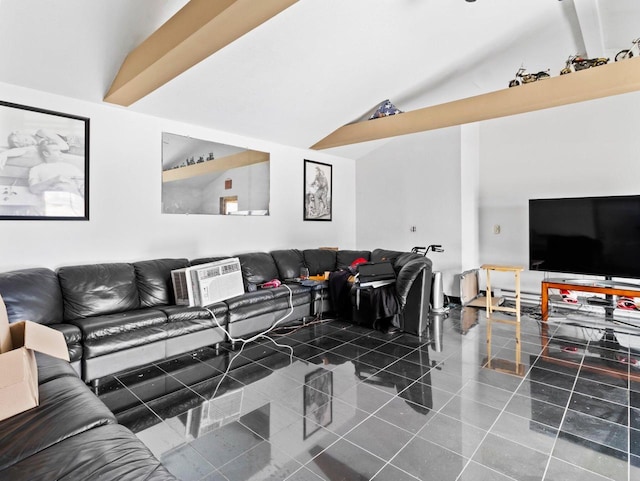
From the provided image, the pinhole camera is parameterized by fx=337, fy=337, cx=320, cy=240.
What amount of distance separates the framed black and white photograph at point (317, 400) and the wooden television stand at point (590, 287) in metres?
3.19

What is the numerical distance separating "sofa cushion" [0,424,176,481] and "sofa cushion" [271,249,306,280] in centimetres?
351

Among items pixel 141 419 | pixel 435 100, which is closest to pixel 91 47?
pixel 141 419

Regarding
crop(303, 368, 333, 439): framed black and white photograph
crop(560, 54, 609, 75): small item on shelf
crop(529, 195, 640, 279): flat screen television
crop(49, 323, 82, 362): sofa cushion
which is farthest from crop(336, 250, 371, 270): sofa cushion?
crop(49, 323, 82, 362): sofa cushion

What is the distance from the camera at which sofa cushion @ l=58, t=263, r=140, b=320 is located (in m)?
2.95

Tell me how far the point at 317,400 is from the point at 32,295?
2425mm

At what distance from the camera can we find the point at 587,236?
4.16m

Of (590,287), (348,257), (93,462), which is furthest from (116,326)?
(590,287)

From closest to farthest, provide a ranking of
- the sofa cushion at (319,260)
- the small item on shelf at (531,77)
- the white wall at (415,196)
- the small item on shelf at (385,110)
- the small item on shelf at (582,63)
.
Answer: the small item on shelf at (582,63) < the small item on shelf at (531,77) < the small item on shelf at (385,110) < the sofa cushion at (319,260) < the white wall at (415,196)

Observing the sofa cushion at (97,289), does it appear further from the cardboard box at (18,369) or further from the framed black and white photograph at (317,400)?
the framed black and white photograph at (317,400)

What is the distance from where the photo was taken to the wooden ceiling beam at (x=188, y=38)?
222 cm

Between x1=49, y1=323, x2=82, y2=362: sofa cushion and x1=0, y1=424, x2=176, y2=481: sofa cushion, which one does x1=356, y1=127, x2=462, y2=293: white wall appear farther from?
x1=0, y1=424, x2=176, y2=481: sofa cushion

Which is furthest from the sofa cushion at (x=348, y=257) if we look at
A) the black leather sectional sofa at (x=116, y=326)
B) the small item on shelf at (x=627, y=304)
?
the small item on shelf at (x=627, y=304)

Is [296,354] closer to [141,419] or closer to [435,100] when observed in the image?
[141,419]

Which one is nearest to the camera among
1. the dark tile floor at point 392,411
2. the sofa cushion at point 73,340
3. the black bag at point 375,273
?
the dark tile floor at point 392,411
